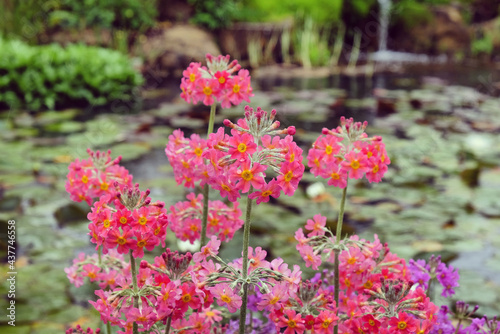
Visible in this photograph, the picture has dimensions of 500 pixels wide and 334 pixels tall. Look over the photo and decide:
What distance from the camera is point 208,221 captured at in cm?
148

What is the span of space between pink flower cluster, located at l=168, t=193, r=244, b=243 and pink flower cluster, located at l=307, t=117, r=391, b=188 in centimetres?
31

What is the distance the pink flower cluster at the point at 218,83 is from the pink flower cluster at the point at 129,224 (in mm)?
376

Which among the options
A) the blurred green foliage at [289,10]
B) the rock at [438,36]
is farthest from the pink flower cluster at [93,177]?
the rock at [438,36]

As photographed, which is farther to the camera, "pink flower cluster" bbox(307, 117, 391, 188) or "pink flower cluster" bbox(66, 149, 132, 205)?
"pink flower cluster" bbox(66, 149, 132, 205)

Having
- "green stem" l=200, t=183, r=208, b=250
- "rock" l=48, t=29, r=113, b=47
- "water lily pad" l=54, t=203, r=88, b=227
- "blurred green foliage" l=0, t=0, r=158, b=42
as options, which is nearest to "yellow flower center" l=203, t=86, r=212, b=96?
"green stem" l=200, t=183, r=208, b=250

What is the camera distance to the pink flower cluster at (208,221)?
1.45 metres

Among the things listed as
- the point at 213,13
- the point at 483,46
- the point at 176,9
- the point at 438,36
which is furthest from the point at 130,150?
the point at 483,46

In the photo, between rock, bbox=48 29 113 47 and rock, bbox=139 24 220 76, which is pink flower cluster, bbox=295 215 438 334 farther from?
rock, bbox=48 29 113 47

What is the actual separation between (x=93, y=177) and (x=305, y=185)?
8.05 ft

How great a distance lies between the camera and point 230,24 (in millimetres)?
8961

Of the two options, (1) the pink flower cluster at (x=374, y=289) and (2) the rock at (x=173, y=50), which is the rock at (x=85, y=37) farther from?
(1) the pink flower cluster at (x=374, y=289)

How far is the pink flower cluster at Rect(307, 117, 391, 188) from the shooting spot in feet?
4.09

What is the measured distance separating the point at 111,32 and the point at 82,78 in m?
2.35

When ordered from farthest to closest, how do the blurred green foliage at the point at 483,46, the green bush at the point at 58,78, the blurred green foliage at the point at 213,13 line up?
the blurred green foliage at the point at 483,46 < the blurred green foliage at the point at 213,13 < the green bush at the point at 58,78
